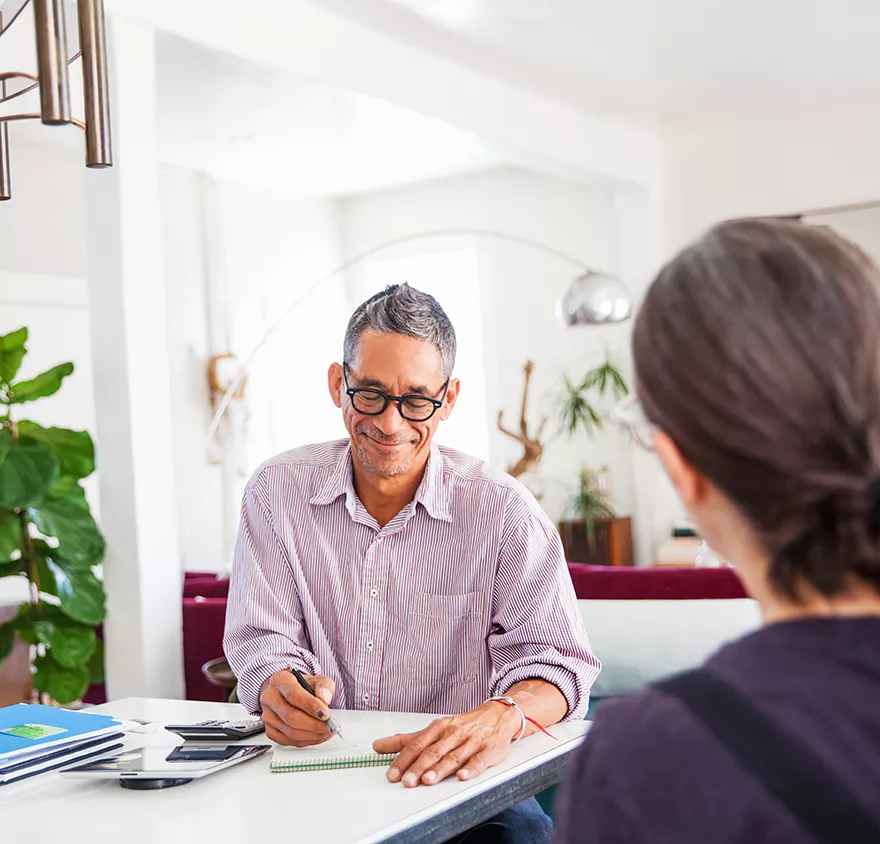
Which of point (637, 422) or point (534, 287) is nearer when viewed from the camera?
point (637, 422)

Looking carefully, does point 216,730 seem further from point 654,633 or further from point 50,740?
point 654,633

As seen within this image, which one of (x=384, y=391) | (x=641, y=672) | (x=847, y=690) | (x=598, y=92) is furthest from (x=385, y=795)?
(x=598, y=92)

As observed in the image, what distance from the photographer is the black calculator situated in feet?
6.02

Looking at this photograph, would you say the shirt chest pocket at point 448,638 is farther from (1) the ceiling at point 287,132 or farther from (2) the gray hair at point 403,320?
(1) the ceiling at point 287,132

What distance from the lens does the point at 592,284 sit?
17.2ft

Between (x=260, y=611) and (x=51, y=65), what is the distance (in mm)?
1046

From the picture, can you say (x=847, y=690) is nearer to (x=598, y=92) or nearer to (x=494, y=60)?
(x=494, y=60)

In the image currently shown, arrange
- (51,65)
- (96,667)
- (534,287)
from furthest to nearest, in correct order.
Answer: (534,287) < (96,667) < (51,65)

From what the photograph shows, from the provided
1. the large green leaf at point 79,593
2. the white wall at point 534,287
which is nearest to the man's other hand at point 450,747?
the large green leaf at point 79,593

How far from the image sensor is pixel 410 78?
5.03 metres

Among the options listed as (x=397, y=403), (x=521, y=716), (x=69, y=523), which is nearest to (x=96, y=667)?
(x=69, y=523)

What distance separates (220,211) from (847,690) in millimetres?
6835

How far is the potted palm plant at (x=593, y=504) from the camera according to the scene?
6.79 metres

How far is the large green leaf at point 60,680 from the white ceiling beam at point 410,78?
1945mm
